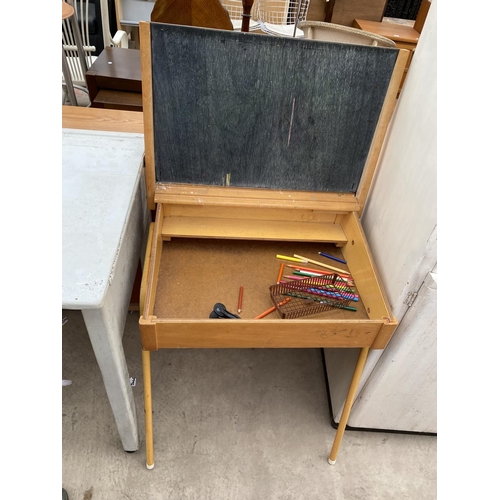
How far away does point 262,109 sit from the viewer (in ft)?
3.49

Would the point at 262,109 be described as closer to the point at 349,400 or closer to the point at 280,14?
the point at 349,400

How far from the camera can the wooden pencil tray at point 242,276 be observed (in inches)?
37.3

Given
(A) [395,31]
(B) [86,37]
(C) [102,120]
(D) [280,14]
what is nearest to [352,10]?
(A) [395,31]

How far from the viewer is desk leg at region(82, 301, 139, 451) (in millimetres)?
Result: 871

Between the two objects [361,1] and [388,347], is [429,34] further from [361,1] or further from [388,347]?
[361,1]

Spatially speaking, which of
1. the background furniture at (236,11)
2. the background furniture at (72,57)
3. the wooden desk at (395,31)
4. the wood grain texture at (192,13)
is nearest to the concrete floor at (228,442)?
the wood grain texture at (192,13)

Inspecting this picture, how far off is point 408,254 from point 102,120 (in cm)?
123

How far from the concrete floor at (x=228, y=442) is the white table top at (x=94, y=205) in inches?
29.6

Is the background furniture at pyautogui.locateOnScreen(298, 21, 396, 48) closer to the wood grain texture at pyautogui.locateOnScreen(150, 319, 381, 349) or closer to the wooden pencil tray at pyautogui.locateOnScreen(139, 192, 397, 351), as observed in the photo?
the wooden pencil tray at pyautogui.locateOnScreen(139, 192, 397, 351)

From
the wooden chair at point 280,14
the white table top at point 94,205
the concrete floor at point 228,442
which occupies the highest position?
the wooden chair at point 280,14

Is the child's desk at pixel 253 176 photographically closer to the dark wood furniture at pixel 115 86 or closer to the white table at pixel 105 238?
the white table at pixel 105 238

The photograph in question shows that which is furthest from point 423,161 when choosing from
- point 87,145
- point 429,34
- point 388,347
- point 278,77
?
point 87,145

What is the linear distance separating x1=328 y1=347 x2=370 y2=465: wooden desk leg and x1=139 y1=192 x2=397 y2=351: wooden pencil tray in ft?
0.25

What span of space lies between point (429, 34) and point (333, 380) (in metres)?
1.14
